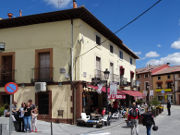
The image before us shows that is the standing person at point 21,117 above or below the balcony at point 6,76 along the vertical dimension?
below

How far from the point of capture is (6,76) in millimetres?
17594

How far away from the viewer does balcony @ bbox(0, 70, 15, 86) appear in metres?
17.0

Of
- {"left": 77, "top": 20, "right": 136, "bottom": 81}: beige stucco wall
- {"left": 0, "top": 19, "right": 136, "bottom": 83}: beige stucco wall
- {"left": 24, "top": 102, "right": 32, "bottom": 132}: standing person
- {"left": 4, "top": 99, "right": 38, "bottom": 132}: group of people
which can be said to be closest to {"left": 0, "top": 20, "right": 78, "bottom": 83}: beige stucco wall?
{"left": 0, "top": 19, "right": 136, "bottom": 83}: beige stucco wall

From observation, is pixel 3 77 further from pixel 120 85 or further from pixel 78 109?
pixel 120 85

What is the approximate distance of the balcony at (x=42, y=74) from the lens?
15961 millimetres

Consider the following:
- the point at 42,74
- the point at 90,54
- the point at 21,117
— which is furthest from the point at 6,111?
the point at 90,54

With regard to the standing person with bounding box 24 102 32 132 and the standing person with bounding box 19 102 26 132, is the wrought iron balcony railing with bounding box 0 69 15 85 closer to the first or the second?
the standing person with bounding box 19 102 26 132

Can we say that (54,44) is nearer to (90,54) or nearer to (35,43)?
(35,43)

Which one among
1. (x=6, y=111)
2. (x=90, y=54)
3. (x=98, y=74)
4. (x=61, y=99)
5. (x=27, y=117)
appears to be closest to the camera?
(x=27, y=117)

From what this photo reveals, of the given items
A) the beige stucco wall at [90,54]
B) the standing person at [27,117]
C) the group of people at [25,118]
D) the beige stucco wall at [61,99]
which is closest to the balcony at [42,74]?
the beige stucco wall at [61,99]

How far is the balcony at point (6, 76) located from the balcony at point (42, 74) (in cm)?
184

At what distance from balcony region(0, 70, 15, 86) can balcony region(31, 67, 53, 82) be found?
6.04ft

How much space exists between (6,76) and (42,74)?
3.35 metres

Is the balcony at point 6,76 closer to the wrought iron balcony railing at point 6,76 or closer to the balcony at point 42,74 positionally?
the wrought iron balcony railing at point 6,76
